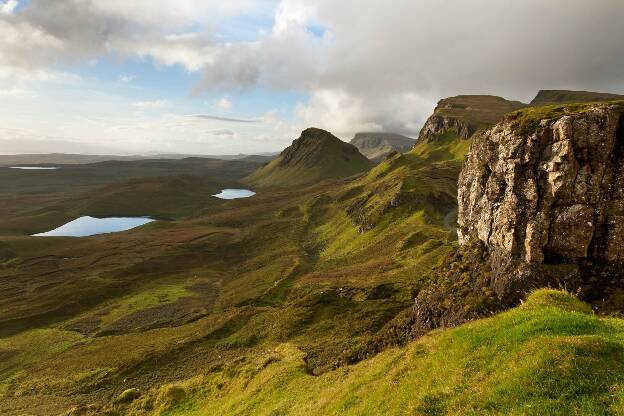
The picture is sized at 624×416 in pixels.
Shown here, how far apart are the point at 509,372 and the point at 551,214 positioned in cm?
2588

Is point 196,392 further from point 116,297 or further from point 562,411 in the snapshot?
point 116,297

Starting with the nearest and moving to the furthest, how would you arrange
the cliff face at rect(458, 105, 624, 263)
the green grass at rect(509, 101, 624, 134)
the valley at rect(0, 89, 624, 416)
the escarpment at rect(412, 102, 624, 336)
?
1. the valley at rect(0, 89, 624, 416)
2. the escarpment at rect(412, 102, 624, 336)
3. the cliff face at rect(458, 105, 624, 263)
4. the green grass at rect(509, 101, 624, 134)

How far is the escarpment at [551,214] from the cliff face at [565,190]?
8 cm

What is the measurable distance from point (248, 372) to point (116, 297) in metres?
89.7

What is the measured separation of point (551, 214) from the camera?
37.4 m

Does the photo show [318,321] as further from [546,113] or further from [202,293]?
[202,293]

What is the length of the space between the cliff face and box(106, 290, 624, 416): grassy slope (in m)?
14.9

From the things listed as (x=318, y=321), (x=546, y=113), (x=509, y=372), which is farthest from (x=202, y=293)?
(x=509, y=372)

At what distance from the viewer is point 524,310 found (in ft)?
71.9

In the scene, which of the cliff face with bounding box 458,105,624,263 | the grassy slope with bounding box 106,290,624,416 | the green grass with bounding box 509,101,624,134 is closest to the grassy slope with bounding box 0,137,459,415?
the grassy slope with bounding box 106,290,624,416

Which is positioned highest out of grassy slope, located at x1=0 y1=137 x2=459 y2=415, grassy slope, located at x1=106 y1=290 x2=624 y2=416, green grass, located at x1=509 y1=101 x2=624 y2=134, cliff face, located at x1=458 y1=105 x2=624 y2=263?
green grass, located at x1=509 y1=101 x2=624 y2=134

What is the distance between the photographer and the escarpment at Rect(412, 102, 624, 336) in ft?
115

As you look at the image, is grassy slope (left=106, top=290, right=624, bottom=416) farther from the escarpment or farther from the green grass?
the green grass

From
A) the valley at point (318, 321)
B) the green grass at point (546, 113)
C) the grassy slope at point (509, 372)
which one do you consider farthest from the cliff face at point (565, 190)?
the grassy slope at point (509, 372)
